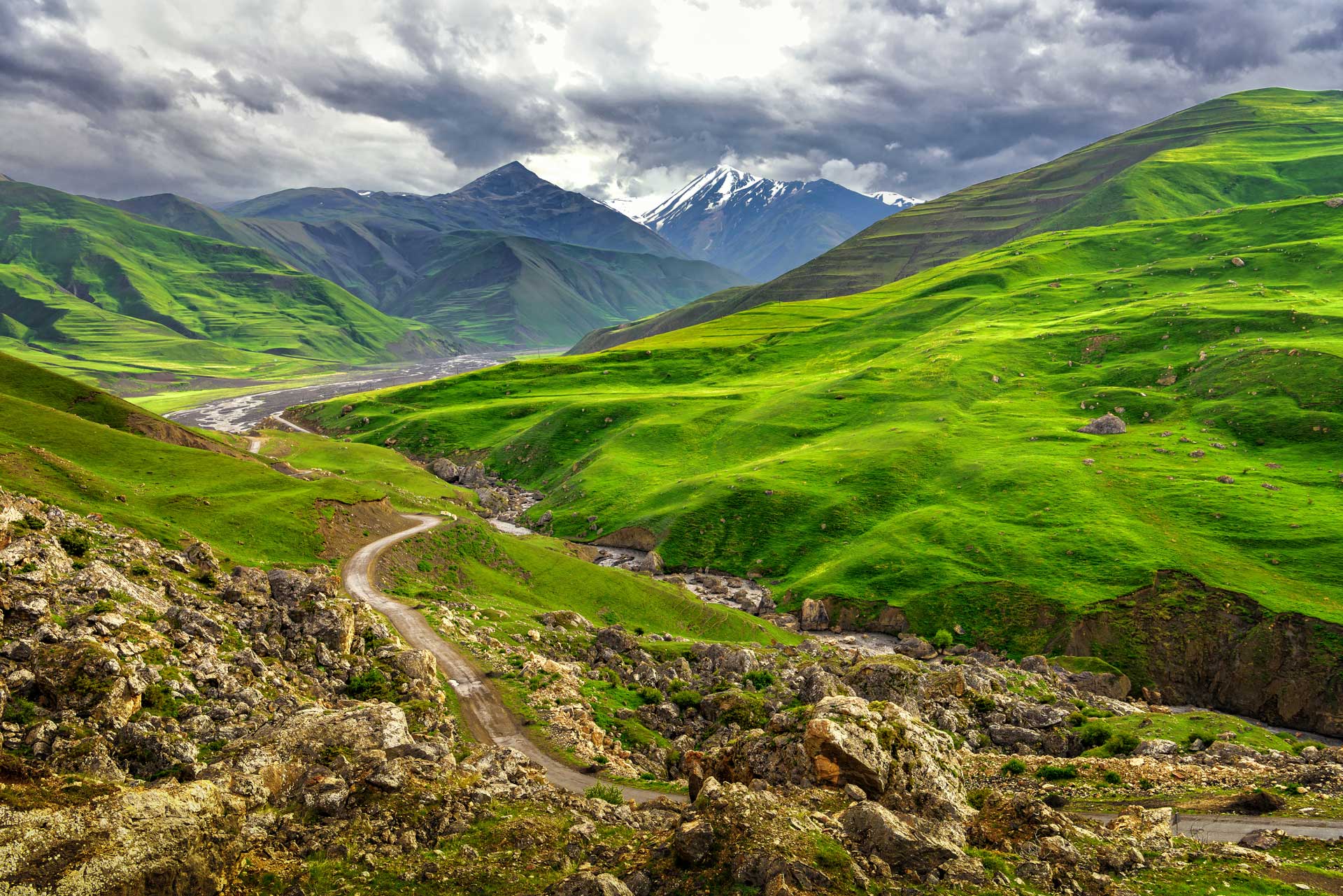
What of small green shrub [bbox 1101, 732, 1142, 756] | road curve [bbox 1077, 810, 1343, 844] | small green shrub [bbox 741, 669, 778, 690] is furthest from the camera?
small green shrub [bbox 741, 669, 778, 690]

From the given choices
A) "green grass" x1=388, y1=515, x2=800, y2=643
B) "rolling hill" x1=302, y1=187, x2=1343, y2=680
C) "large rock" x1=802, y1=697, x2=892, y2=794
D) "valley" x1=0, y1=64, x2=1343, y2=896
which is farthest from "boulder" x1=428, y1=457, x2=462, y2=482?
"large rock" x1=802, y1=697, x2=892, y2=794

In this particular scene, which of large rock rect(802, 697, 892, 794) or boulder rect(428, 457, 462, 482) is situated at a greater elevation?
large rock rect(802, 697, 892, 794)

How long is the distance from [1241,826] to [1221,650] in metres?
56.2

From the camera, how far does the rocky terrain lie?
20047 mm

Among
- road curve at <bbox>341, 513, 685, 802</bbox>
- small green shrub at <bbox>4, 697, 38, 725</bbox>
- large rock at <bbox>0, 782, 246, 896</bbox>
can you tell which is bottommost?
road curve at <bbox>341, 513, 685, 802</bbox>

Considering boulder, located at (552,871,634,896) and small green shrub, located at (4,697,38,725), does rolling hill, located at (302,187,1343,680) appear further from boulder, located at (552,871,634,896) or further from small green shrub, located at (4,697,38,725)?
small green shrub, located at (4,697,38,725)

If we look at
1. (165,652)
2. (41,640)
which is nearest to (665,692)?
(165,652)

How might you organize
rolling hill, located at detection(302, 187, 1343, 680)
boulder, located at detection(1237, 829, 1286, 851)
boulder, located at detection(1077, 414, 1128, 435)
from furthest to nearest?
boulder, located at detection(1077, 414, 1128, 435) → rolling hill, located at detection(302, 187, 1343, 680) → boulder, located at detection(1237, 829, 1286, 851)

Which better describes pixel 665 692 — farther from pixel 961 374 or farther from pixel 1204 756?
pixel 961 374

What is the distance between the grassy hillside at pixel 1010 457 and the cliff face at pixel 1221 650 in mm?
2499

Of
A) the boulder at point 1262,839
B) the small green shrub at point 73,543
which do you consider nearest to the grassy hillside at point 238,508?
the small green shrub at point 73,543

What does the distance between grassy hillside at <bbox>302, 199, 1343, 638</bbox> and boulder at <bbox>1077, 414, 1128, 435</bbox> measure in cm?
188

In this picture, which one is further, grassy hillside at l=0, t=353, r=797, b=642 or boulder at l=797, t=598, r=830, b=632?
boulder at l=797, t=598, r=830, b=632

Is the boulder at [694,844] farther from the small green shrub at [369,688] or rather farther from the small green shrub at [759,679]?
the small green shrub at [759,679]
